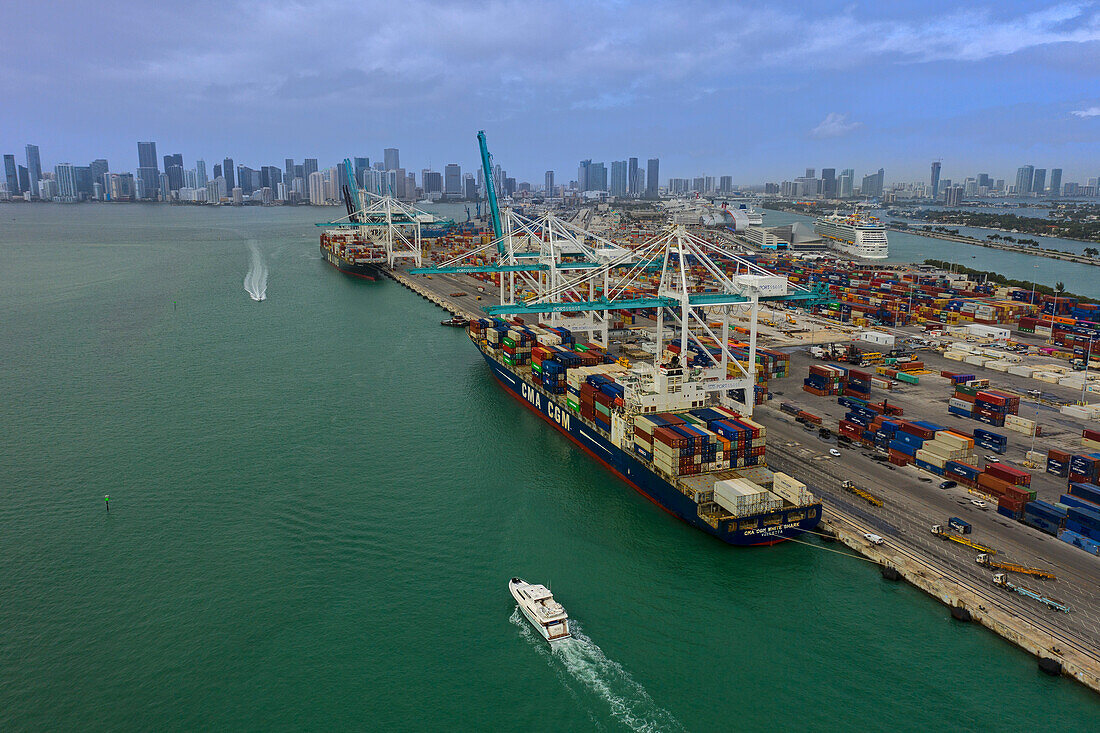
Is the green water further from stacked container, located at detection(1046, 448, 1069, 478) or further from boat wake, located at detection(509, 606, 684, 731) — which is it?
stacked container, located at detection(1046, 448, 1069, 478)

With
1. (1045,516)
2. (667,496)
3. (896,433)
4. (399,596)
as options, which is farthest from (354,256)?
(1045,516)

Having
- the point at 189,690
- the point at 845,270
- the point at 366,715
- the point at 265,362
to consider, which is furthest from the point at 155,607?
the point at 845,270

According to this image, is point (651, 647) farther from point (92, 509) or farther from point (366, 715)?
Result: point (92, 509)

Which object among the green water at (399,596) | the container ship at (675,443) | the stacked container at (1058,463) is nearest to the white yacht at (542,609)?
the green water at (399,596)

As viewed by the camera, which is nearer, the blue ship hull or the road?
the road

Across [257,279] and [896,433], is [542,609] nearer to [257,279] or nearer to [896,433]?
[896,433]

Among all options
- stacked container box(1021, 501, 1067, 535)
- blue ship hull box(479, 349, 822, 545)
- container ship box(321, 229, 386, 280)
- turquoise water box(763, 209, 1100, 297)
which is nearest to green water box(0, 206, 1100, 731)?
blue ship hull box(479, 349, 822, 545)

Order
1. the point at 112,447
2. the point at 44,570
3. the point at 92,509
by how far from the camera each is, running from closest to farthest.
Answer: the point at 44,570
the point at 92,509
the point at 112,447
